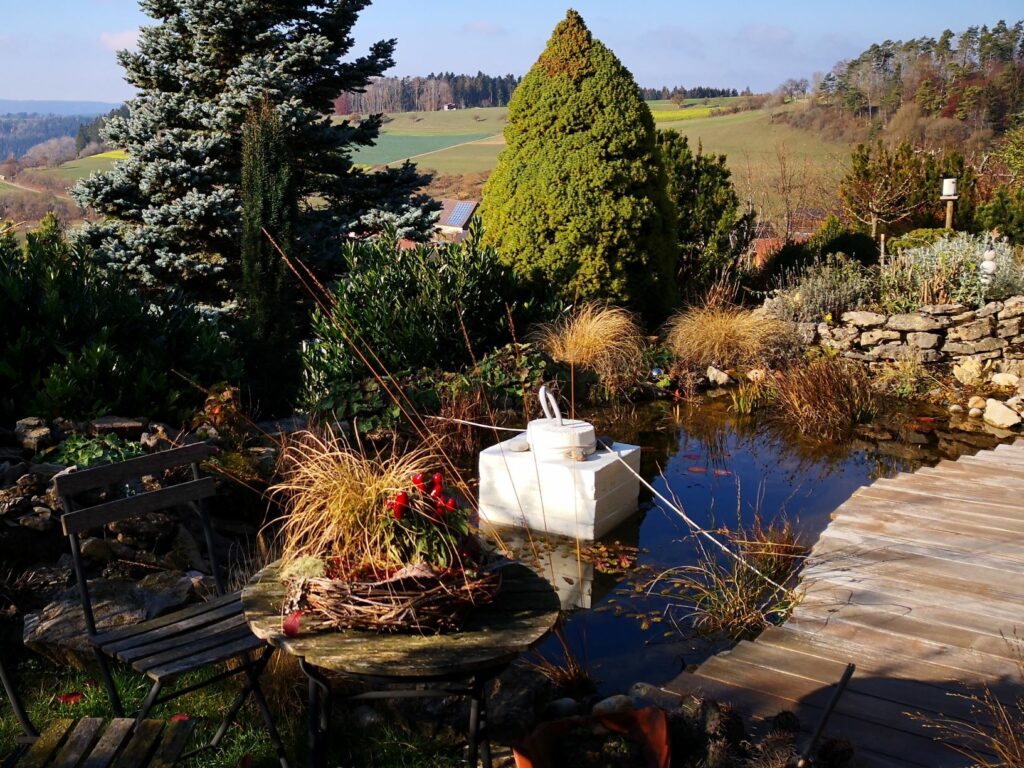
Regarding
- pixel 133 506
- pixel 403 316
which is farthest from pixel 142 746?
pixel 403 316

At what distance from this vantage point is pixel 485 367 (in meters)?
7.03

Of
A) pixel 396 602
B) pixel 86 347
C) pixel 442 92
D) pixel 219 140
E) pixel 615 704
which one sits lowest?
pixel 615 704

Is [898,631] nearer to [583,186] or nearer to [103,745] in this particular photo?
[103,745]

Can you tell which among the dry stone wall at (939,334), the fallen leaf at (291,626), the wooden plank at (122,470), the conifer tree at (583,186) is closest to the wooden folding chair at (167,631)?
the wooden plank at (122,470)

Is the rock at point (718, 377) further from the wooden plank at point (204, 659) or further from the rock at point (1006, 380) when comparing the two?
the wooden plank at point (204, 659)

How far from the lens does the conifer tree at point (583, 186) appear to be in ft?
28.4

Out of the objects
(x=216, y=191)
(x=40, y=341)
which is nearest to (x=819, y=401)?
(x=40, y=341)

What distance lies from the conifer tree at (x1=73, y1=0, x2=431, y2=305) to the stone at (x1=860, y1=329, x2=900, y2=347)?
15.6 ft

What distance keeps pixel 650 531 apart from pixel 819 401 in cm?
260

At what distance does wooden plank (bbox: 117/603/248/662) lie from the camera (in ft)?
8.75

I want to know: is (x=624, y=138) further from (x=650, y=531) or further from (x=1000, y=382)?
(x=650, y=531)

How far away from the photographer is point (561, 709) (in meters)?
3.12

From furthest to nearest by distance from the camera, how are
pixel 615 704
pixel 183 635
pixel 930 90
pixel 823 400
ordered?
pixel 930 90, pixel 823 400, pixel 615 704, pixel 183 635

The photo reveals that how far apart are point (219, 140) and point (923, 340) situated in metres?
7.25
